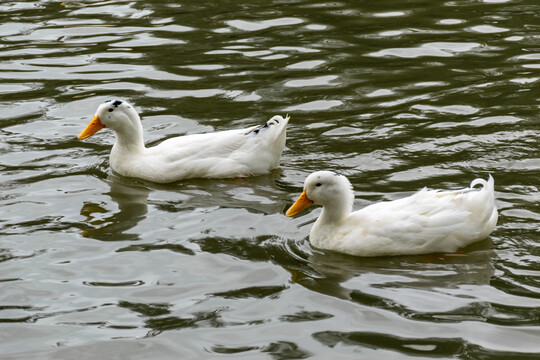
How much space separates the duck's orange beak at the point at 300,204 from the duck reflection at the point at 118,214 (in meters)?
1.50

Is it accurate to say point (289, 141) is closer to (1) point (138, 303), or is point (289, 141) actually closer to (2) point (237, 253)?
(2) point (237, 253)

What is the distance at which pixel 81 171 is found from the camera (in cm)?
1181

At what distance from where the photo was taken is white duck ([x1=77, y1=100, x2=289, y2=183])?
11367 millimetres

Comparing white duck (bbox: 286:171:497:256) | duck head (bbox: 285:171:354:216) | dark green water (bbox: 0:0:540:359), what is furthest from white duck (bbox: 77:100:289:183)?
white duck (bbox: 286:171:497:256)

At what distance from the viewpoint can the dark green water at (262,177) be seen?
25.9 feet

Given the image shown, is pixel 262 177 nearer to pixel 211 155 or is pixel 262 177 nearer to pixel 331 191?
pixel 211 155

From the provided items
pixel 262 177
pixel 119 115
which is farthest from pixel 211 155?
pixel 119 115

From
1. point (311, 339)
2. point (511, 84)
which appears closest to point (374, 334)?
point (311, 339)

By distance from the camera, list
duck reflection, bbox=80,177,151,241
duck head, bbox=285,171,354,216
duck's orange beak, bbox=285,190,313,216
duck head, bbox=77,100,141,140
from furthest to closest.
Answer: duck head, bbox=77,100,141,140
duck reflection, bbox=80,177,151,241
duck's orange beak, bbox=285,190,313,216
duck head, bbox=285,171,354,216

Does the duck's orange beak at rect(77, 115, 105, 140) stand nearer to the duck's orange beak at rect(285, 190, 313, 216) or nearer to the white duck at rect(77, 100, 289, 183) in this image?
the white duck at rect(77, 100, 289, 183)

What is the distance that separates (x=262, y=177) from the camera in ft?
37.8

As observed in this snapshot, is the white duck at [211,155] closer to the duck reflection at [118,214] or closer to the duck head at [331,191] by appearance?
the duck reflection at [118,214]

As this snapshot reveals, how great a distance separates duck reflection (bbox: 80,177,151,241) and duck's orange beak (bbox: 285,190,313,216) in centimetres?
150

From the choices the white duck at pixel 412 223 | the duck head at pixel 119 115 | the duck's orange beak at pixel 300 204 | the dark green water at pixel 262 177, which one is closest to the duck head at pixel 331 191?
the white duck at pixel 412 223
